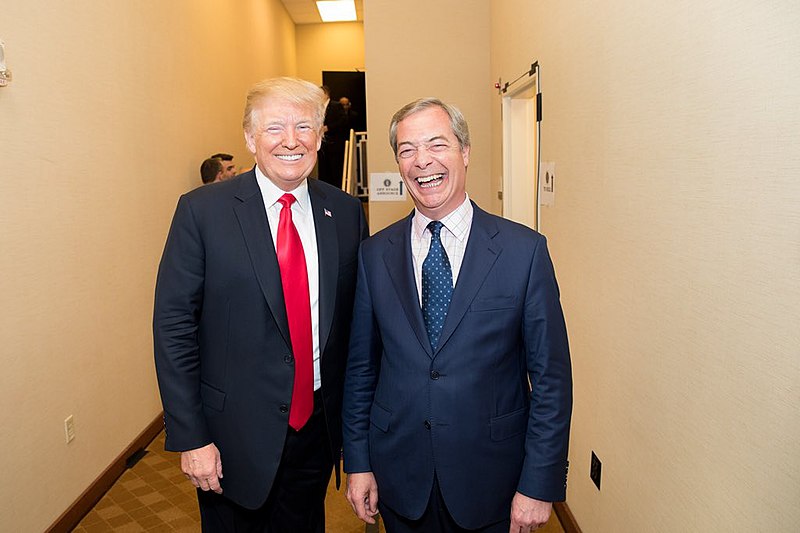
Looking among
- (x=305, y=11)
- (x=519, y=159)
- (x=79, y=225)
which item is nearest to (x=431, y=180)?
(x=79, y=225)

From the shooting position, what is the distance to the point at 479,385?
157cm

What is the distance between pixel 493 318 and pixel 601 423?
1.26m

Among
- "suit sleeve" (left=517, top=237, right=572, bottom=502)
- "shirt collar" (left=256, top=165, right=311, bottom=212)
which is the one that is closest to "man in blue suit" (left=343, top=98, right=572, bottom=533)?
"suit sleeve" (left=517, top=237, right=572, bottom=502)

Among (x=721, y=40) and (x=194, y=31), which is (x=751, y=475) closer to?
(x=721, y=40)

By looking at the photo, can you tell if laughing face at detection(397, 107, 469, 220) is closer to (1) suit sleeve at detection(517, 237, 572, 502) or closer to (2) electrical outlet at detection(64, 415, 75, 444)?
(1) suit sleeve at detection(517, 237, 572, 502)

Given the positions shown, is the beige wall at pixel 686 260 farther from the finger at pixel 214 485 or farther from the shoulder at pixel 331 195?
the finger at pixel 214 485

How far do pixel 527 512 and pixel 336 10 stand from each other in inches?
407

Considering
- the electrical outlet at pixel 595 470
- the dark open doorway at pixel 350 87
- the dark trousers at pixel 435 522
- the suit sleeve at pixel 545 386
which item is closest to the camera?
the suit sleeve at pixel 545 386

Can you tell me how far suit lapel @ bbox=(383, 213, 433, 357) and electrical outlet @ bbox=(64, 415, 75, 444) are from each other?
2358 mm

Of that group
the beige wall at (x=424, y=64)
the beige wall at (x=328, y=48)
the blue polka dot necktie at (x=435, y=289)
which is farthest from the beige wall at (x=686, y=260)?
the beige wall at (x=328, y=48)

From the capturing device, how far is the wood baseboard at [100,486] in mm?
3123

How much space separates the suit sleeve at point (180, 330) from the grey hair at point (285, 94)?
13.6 inches

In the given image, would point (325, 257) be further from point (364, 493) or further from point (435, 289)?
point (364, 493)

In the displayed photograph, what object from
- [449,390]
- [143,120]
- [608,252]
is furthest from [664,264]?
[143,120]
